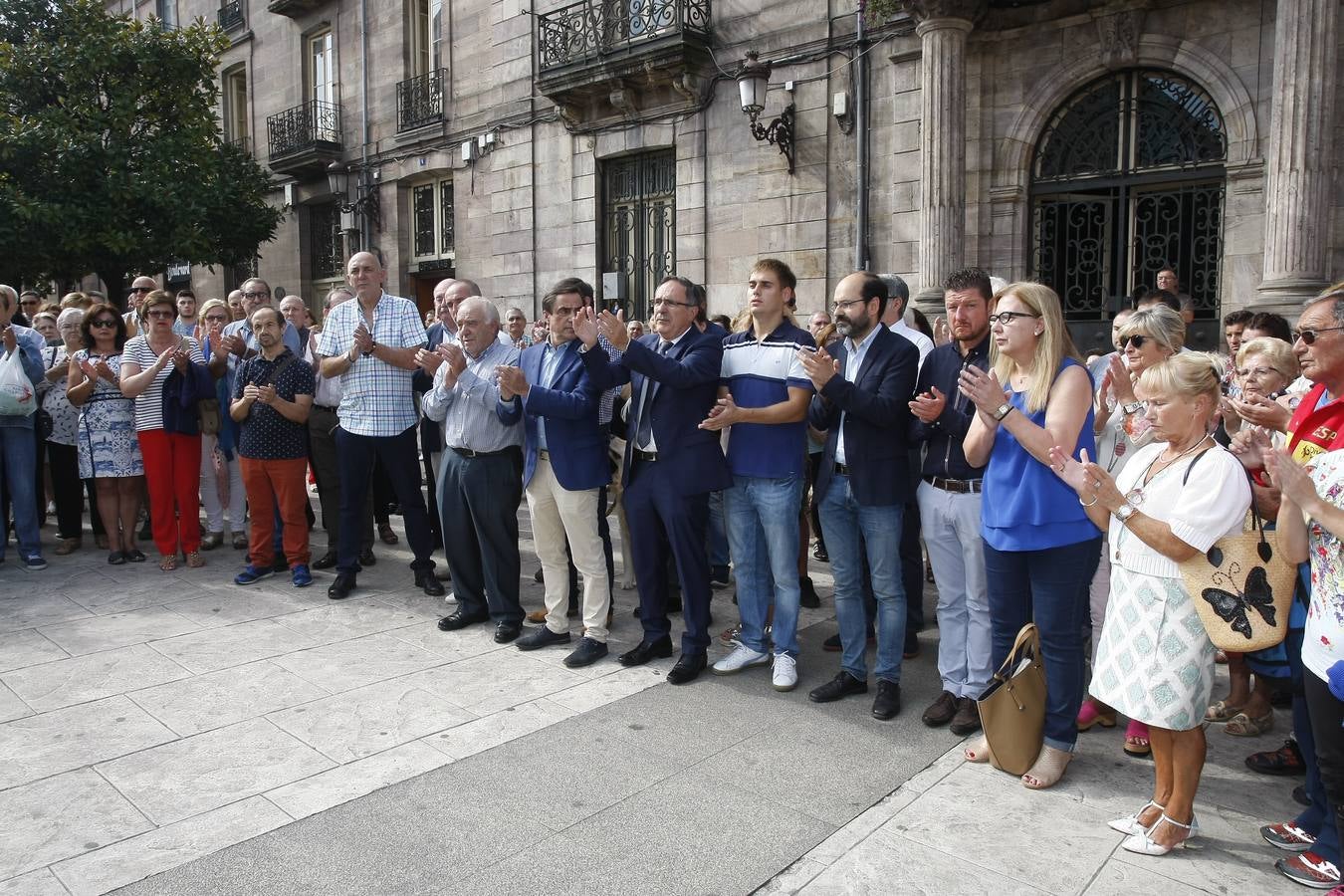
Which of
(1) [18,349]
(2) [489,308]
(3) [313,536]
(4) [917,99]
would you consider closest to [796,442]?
(2) [489,308]

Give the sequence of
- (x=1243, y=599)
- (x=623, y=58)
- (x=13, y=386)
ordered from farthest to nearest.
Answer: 1. (x=623, y=58)
2. (x=13, y=386)
3. (x=1243, y=599)

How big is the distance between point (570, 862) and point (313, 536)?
5.85 meters

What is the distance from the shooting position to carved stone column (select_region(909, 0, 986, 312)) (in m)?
10.2

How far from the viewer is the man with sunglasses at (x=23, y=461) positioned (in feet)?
23.5

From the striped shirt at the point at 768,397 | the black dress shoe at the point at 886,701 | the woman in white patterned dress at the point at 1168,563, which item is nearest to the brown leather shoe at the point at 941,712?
the black dress shoe at the point at 886,701

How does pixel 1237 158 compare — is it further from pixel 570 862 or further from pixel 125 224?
pixel 125 224

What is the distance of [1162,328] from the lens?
156 inches

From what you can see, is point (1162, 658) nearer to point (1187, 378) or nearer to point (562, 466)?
point (1187, 378)

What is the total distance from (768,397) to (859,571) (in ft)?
3.08

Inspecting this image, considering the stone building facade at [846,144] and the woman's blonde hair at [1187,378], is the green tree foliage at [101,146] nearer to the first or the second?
the stone building facade at [846,144]

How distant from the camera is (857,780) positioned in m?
3.66

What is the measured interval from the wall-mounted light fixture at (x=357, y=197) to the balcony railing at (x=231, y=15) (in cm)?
543

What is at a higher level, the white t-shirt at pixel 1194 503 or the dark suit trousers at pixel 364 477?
the white t-shirt at pixel 1194 503

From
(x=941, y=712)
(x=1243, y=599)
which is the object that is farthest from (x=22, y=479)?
(x=1243, y=599)
